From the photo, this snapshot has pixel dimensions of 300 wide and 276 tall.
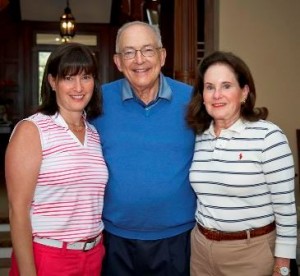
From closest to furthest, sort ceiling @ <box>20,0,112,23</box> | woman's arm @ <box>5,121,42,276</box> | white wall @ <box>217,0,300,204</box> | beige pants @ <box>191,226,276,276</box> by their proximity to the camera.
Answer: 1. woman's arm @ <box>5,121,42,276</box>
2. beige pants @ <box>191,226,276,276</box>
3. white wall @ <box>217,0,300,204</box>
4. ceiling @ <box>20,0,112,23</box>

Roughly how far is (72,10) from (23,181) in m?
8.01

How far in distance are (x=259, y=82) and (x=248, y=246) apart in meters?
3.10

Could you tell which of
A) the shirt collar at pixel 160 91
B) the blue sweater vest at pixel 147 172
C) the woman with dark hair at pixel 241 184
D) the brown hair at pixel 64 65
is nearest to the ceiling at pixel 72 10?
the shirt collar at pixel 160 91

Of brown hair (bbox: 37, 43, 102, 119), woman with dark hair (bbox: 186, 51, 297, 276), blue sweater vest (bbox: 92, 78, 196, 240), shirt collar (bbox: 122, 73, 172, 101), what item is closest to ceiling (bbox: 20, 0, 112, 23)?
shirt collar (bbox: 122, 73, 172, 101)

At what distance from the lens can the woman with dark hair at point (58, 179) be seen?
5.34 ft

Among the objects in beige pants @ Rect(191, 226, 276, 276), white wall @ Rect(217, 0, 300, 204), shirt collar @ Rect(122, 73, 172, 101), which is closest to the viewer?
beige pants @ Rect(191, 226, 276, 276)

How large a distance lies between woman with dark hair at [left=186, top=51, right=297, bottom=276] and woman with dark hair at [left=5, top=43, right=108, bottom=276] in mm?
444

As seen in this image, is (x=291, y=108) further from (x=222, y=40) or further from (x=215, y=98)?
(x=215, y=98)

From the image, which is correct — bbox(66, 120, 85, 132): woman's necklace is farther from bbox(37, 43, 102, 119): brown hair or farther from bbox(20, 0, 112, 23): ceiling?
bbox(20, 0, 112, 23): ceiling

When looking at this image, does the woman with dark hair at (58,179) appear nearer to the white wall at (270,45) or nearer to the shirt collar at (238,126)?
the shirt collar at (238,126)

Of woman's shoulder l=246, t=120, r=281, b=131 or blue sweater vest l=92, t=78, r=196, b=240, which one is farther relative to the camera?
blue sweater vest l=92, t=78, r=196, b=240

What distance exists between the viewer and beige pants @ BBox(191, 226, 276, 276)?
5.63ft

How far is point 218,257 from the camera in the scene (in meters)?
1.76

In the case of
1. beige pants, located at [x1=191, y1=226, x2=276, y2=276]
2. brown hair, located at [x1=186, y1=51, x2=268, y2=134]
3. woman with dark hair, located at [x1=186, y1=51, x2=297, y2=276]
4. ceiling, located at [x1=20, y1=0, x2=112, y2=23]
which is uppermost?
ceiling, located at [x1=20, y1=0, x2=112, y2=23]
